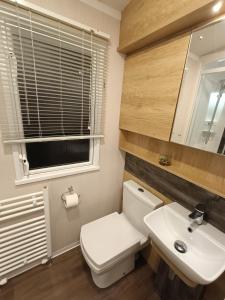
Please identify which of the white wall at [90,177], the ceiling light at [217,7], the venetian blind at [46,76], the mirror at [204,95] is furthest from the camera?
the white wall at [90,177]

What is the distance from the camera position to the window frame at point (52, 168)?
1196mm

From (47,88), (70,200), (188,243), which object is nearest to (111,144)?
(70,200)

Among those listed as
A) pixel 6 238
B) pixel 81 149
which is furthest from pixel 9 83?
pixel 6 238

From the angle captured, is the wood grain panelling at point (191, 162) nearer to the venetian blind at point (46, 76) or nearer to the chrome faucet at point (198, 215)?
the chrome faucet at point (198, 215)

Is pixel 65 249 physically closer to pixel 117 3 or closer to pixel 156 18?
pixel 156 18

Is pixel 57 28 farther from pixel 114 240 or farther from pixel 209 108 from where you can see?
pixel 114 240

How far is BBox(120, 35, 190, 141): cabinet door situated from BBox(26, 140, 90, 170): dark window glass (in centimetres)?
53

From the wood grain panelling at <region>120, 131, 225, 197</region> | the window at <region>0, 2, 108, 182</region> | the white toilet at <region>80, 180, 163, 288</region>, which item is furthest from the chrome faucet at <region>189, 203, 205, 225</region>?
the window at <region>0, 2, 108, 182</region>

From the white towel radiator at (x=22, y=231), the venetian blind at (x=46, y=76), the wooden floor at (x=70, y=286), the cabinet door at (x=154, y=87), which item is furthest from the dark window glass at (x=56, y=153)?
the wooden floor at (x=70, y=286)

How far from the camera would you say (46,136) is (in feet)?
4.08

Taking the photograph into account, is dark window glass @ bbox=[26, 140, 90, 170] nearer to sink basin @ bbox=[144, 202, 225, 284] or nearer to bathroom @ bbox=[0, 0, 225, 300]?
bathroom @ bbox=[0, 0, 225, 300]

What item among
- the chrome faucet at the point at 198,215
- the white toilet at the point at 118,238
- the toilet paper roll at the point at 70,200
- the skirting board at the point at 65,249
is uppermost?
the chrome faucet at the point at 198,215

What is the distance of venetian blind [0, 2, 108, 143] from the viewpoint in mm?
989

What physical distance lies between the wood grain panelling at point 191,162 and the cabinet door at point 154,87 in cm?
19
